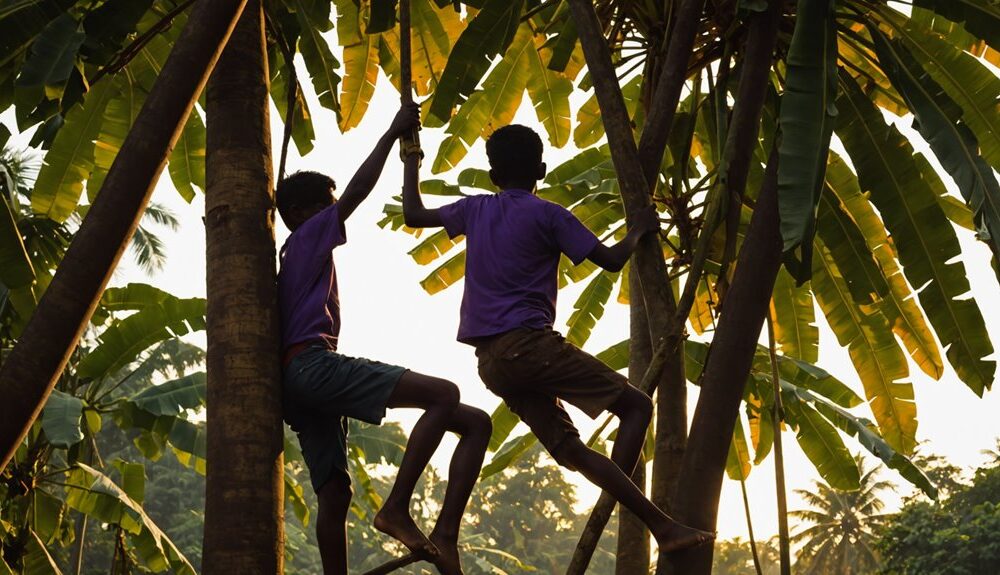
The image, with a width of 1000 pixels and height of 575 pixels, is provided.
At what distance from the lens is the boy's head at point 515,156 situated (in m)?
4.14

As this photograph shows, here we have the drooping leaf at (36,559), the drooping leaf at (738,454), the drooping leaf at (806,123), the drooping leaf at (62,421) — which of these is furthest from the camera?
the drooping leaf at (36,559)

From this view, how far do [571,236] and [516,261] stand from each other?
20cm

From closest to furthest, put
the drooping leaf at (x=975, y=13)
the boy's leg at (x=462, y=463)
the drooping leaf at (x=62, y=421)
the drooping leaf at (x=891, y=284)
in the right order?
1. the boy's leg at (x=462, y=463)
2. the drooping leaf at (x=975, y=13)
3. the drooping leaf at (x=891, y=284)
4. the drooping leaf at (x=62, y=421)

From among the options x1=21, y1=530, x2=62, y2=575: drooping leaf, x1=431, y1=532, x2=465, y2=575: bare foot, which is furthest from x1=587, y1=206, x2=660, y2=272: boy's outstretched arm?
x1=21, y1=530, x2=62, y2=575: drooping leaf

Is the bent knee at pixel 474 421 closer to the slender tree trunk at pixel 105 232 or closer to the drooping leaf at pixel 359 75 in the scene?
the slender tree trunk at pixel 105 232

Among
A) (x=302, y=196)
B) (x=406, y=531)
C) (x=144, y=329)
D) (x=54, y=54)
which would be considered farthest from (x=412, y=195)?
(x=144, y=329)

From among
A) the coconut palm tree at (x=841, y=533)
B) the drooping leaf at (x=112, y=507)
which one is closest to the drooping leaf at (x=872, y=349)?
the drooping leaf at (x=112, y=507)

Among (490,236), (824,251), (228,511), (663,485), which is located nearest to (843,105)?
(824,251)

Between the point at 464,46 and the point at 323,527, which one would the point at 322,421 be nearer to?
the point at 323,527

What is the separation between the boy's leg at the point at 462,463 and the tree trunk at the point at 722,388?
64cm

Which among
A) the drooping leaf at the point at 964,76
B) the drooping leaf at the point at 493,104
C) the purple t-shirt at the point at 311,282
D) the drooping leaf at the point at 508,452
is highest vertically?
the drooping leaf at the point at 493,104

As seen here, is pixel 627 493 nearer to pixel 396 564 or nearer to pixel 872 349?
pixel 396 564

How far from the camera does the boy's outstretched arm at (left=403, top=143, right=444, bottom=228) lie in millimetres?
4086

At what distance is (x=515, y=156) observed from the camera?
415 centimetres
